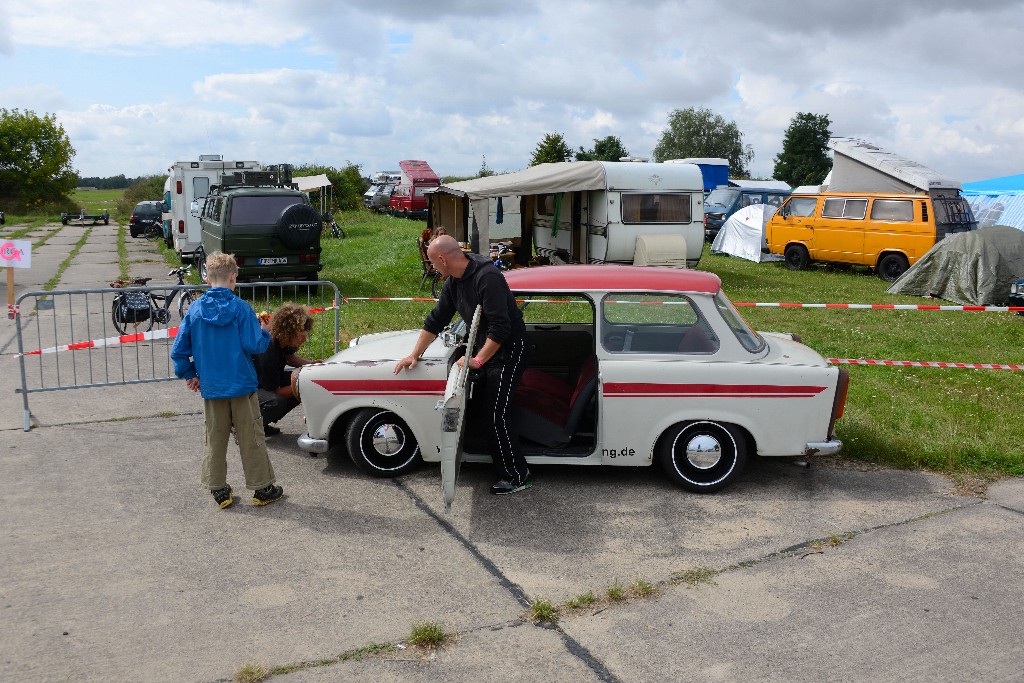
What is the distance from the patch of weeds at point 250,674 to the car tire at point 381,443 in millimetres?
2394

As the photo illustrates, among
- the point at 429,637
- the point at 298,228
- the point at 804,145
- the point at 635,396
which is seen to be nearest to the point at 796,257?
the point at 298,228

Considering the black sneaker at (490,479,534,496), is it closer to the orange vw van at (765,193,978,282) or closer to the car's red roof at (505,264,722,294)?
the car's red roof at (505,264,722,294)

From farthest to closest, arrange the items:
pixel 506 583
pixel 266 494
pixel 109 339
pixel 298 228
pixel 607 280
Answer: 1. pixel 298 228
2. pixel 109 339
3. pixel 607 280
4. pixel 266 494
5. pixel 506 583

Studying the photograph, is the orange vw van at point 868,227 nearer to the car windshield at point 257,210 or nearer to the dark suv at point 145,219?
the car windshield at point 257,210

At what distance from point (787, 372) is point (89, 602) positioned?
4.40 meters

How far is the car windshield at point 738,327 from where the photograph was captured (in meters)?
6.02

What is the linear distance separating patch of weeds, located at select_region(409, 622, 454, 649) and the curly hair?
3.18m

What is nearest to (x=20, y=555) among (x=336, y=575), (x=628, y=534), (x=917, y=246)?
(x=336, y=575)

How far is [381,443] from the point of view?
20.0 feet

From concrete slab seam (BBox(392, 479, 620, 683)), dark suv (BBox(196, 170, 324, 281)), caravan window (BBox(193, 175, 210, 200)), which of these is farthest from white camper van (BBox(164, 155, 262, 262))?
concrete slab seam (BBox(392, 479, 620, 683))

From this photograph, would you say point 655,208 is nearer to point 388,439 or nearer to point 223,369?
point 388,439

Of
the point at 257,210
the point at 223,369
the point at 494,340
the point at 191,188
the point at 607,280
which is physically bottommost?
the point at 223,369

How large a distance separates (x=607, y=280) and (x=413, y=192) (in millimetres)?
32078

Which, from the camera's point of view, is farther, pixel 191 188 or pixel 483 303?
pixel 191 188
